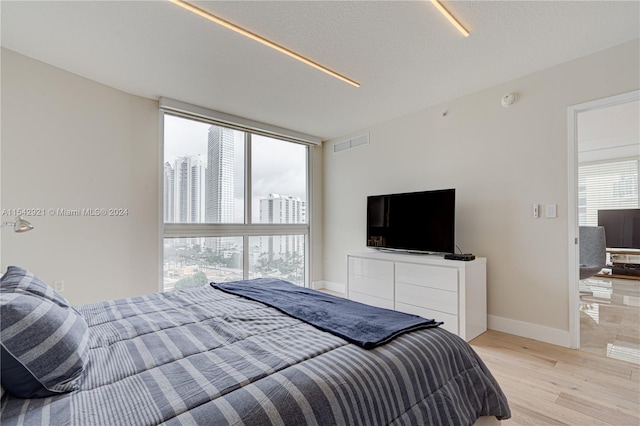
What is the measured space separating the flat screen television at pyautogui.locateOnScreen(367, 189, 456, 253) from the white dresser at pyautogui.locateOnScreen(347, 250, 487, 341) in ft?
0.52

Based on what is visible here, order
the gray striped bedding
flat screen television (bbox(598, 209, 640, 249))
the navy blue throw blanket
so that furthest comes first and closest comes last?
flat screen television (bbox(598, 209, 640, 249)) < the navy blue throw blanket < the gray striped bedding

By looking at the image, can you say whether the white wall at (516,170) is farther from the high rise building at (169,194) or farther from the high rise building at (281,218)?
the high rise building at (169,194)

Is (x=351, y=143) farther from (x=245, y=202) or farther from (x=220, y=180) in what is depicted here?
(x=220, y=180)

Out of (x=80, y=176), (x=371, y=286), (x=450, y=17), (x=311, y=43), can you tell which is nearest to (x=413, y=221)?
(x=371, y=286)

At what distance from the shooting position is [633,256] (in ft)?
17.9

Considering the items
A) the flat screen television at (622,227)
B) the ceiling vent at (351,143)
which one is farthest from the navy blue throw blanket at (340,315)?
the flat screen television at (622,227)

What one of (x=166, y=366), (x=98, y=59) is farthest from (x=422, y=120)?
(x=166, y=366)

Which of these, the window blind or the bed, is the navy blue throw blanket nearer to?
the bed

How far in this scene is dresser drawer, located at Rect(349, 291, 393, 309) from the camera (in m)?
3.41

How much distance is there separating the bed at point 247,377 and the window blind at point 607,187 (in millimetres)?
5995

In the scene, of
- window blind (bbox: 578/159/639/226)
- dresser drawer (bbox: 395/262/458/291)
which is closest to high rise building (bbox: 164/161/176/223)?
dresser drawer (bbox: 395/262/458/291)

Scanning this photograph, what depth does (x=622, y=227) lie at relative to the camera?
545 cm

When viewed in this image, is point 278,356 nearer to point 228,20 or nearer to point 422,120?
point 228,20

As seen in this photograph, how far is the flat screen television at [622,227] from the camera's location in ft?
17.5
